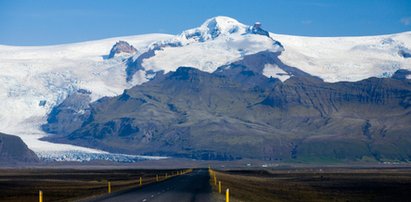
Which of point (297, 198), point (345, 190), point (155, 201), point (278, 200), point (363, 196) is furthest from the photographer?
point (345, 190)

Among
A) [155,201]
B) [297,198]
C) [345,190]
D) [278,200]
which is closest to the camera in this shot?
[155,201]

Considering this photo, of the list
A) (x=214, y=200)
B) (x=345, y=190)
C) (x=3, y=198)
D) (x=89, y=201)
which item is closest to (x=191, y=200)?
(x=214, y=200)

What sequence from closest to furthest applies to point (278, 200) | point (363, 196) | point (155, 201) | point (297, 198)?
point (155, 201) → point (278, 200) → point (297, 198) → point (363, 196)

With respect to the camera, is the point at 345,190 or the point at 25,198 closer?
the point at 25,198

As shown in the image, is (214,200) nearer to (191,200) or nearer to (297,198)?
(191,200)

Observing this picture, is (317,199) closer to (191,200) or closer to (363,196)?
(363,196)

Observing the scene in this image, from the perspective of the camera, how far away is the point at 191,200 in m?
78.4

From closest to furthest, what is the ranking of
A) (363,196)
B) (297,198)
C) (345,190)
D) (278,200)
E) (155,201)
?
(155,201), (278,200), (297,198), (363,196), (345,190)

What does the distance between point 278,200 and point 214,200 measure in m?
27.4

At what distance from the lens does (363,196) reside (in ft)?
397

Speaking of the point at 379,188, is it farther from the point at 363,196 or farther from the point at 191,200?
the point at 191,200

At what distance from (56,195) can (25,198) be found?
5423mm

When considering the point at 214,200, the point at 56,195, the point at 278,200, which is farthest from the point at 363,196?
the point at 214,200

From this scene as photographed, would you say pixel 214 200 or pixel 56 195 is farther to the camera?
pixel 56 195
